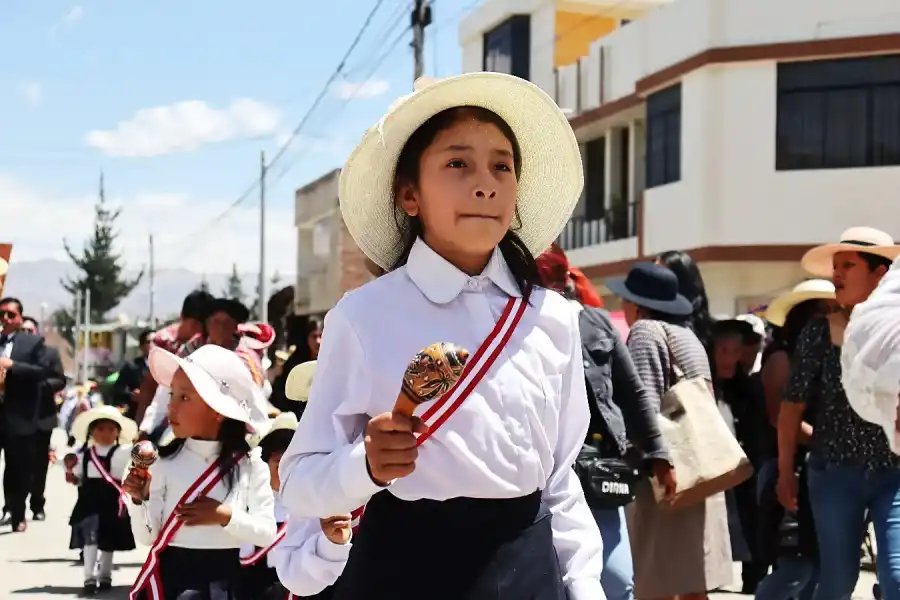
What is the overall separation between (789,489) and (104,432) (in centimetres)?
490

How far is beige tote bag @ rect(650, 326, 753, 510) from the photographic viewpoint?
5.92 metres

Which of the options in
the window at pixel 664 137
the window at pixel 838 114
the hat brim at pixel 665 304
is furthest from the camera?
the window at pixel 664 137

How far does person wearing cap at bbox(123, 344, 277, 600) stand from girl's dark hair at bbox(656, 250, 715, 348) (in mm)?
2533

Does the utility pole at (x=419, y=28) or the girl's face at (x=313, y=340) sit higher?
the utility pole at (x=419, y=28)

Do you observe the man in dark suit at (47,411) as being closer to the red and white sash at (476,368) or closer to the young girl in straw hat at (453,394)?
the young girl in straw hat at (453,394)

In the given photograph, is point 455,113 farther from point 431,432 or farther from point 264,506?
point 264,506

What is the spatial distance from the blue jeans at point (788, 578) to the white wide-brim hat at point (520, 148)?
3.79 m

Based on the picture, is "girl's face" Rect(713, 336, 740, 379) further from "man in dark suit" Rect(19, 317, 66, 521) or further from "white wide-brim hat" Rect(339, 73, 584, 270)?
"man in dark suit" Rect(19, 317, 66, 521)

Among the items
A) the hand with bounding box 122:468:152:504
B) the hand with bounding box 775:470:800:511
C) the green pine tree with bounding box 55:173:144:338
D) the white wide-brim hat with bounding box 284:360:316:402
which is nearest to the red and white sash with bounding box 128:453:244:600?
the hand with bounding box 122:468:152:504

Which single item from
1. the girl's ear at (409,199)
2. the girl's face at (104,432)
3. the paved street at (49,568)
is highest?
the girl's ear at (409,199)

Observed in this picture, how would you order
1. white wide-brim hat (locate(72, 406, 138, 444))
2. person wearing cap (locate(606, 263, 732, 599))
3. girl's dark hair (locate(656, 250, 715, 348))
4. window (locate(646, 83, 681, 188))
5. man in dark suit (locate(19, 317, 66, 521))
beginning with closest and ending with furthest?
1. person wearing cap (locate(606, 263, 732, 599))
2. girl's dark hair (locate(656, 250, 715, 348))
3. white wide-brim hat (locate(72, 406, 138, 444))
4. man in dark suit (locate(19, 317, 66, 521))
5. window (locate(646, 83, 681, 188))

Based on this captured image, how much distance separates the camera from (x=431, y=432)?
2.54 meters

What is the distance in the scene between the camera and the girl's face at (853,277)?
5.71 m

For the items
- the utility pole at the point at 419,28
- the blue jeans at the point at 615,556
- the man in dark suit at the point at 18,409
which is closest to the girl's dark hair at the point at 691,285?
the blue jeans at the point at 615,556
